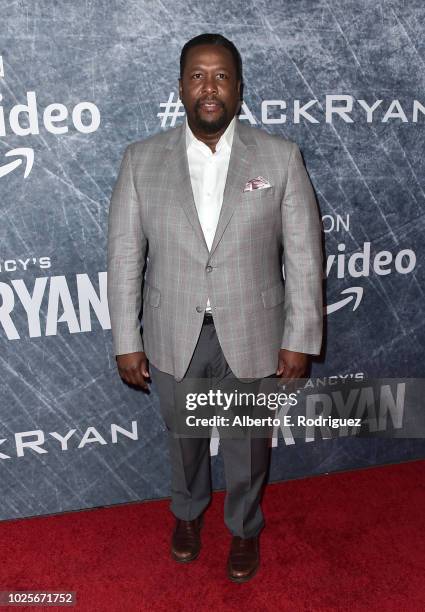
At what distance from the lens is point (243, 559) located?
2.25m

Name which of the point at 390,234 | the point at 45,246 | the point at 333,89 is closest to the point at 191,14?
the point at 333,89

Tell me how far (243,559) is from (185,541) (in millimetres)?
224

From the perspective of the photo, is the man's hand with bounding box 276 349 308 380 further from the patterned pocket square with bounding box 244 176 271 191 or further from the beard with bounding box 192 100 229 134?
the beard with bounding box 192 100 229 134

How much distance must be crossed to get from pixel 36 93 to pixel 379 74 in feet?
3.83

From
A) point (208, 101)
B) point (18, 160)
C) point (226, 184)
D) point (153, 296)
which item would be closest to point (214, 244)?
point (226, 184)

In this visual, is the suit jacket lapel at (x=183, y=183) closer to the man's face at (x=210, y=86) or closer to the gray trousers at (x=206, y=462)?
the man's face at (x=210, y=86)

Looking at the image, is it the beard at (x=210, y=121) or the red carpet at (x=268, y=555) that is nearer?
the beard at (x=210, y=121)

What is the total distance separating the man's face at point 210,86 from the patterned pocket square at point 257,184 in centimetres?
18

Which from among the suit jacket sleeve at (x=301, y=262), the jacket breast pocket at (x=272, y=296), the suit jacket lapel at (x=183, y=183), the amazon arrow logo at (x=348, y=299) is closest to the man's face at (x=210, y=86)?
the suit jacket lapel at (x=183, y=183)

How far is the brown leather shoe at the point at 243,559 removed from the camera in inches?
87.4

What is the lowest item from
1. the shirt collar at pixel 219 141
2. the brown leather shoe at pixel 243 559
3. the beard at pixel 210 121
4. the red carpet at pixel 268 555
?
the red carpet at pixel 268 555

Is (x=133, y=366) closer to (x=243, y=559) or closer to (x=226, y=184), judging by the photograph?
(x=226, y=184)

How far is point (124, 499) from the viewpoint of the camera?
266 centimetres

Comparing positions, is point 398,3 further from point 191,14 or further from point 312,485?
point 312,485
